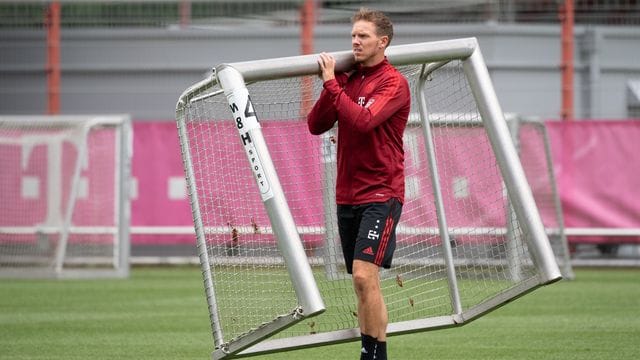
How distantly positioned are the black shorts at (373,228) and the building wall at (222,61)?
34.3 ft

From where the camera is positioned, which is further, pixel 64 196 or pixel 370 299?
pixel 64 196

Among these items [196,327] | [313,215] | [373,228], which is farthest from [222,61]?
[373,228]

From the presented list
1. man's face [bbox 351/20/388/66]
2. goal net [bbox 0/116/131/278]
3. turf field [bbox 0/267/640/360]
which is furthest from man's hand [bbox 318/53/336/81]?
goal net [bbox 0/116/131/278]

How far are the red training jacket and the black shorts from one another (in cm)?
4

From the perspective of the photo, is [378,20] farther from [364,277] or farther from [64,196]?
[64,196]

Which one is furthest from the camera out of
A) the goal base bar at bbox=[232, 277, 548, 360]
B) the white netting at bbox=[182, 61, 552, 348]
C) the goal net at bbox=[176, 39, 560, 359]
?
the white netting at bbox=[182, 61, 552, 348]

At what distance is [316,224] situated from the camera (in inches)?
314

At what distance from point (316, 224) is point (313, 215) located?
57mm

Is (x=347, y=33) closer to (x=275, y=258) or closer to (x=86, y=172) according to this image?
(x=86, y=172)

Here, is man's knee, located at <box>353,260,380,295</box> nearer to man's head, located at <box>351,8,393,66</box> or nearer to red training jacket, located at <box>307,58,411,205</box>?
red training jacket, located at <box>307,58,411,205</box>

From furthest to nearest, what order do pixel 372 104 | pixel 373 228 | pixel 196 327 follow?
pixel 196 327, pixel 373 228, pixel 372 104

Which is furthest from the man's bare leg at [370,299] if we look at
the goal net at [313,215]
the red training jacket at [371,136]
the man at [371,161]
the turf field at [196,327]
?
the turf field at [196,327]

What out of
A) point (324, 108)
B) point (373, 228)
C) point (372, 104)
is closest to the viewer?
point (372, 104)

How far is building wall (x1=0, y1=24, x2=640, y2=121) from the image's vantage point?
17234 mm
